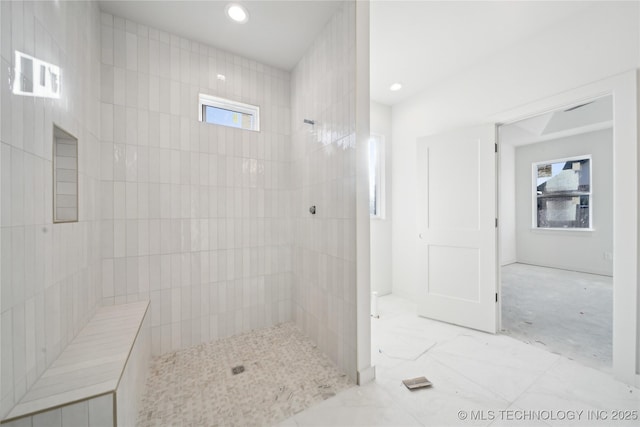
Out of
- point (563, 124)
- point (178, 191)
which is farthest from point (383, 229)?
point (563, 124)

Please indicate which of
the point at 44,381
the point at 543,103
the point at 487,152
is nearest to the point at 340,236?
the point at 44,381

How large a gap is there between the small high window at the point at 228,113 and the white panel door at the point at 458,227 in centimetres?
201

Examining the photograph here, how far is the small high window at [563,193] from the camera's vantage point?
187 inches

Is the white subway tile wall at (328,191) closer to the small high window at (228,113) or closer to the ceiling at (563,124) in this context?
the small high window at (228,113)

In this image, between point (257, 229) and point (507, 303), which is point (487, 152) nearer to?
point (507, 303)

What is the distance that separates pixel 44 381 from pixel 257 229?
65.0 inches

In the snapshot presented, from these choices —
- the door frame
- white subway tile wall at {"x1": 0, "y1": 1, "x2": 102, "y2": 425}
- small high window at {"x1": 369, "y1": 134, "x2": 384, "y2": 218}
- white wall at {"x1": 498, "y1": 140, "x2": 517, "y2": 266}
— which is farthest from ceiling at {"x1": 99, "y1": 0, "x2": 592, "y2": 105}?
white wall at {"x1": 498, "y1": 140, "x2": 517, "y2": 266}


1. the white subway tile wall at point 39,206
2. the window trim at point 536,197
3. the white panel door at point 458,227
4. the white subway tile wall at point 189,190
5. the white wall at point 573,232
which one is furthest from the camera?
the window trim at point 536,197

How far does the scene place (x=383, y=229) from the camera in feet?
11.0

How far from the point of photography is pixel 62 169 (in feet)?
4.24

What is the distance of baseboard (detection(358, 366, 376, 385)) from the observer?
1644 millimetres

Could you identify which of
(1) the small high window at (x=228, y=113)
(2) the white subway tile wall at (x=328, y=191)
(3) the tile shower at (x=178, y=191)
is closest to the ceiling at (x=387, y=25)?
(3) the tile shower at (x=178, y=191)

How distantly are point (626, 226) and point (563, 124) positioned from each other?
4.35 meters

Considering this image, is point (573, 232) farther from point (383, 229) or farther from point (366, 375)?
point (366, 375)
